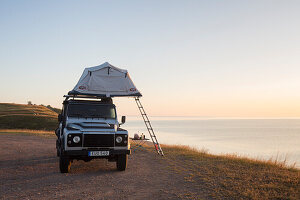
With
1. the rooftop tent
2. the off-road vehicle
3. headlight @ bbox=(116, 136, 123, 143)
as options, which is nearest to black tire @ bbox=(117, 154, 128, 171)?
the off-road vehicle

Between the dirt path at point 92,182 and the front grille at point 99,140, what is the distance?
996 mm

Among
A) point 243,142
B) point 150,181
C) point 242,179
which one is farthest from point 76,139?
point 243,142

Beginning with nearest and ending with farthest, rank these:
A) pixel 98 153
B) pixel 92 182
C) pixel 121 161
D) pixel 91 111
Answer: pixel 92 182 → pixel 98 153 → pixel 121 161 → pixel 91 111

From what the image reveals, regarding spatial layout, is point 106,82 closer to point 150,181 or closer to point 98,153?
point 98,153

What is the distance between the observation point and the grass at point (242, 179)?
6.12 metres

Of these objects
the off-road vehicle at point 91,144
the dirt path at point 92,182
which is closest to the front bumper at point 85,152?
the off-road vehicle at point 91,144

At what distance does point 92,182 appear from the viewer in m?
7.30

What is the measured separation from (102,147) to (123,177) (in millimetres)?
1213

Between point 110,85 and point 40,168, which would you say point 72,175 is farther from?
point 110,85

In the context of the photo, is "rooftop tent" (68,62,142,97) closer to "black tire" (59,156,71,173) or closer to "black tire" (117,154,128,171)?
"black tire" (117,154,128,171)

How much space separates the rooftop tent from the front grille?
8.81 feet

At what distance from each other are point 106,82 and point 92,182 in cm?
496

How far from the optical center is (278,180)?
745 cm

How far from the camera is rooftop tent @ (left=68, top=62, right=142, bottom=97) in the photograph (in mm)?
10766
